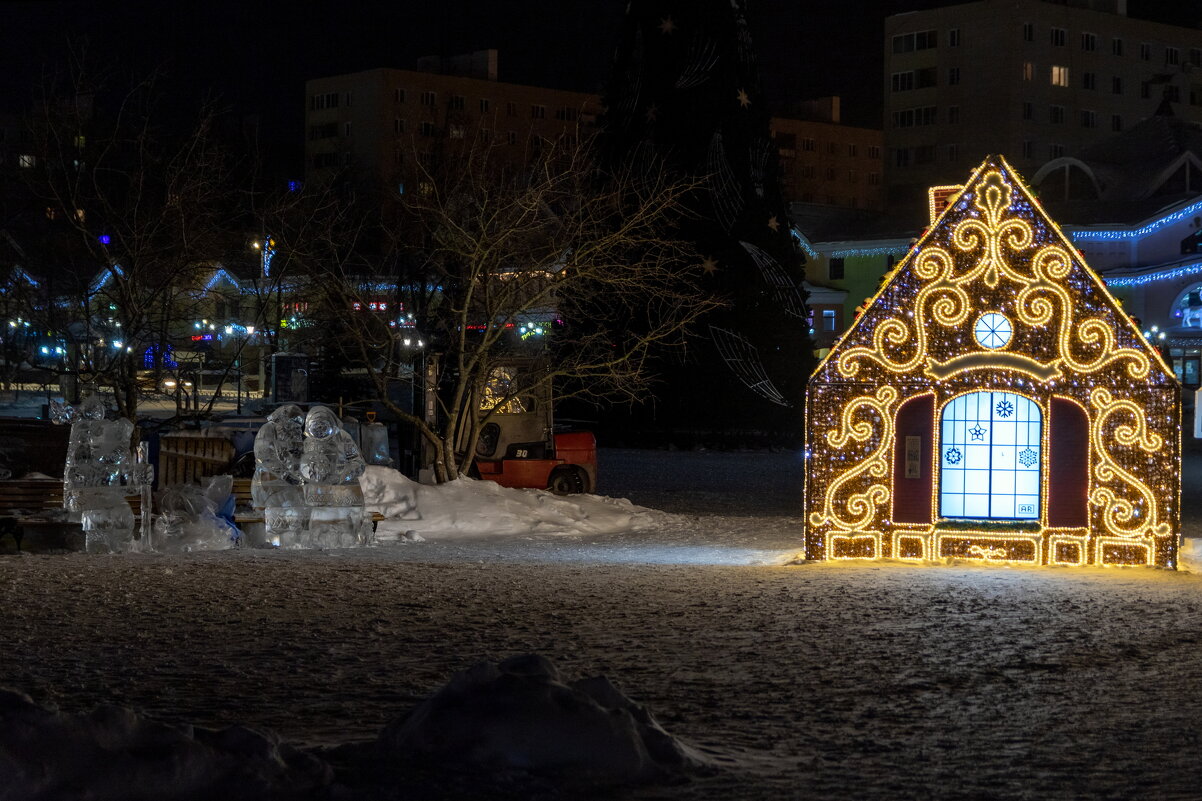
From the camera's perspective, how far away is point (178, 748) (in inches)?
249

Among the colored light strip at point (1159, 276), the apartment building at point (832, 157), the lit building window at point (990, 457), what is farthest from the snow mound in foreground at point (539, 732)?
the apartment building at point (832, 157)

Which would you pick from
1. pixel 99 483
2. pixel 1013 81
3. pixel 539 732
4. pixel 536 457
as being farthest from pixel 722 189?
pixel 1013 81

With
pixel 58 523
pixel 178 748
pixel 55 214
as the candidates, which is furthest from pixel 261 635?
pixel 55 214

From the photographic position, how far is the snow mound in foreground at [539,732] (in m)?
6.79

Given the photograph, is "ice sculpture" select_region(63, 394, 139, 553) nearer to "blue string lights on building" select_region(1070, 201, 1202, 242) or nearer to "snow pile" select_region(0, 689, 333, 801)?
"snow pile" select_region(0, 689, 333, 801)

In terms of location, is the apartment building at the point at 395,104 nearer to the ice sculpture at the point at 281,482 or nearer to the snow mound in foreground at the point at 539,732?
the ice sculpture at the point at 281,482

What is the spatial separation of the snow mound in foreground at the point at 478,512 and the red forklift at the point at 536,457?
11.8 ft

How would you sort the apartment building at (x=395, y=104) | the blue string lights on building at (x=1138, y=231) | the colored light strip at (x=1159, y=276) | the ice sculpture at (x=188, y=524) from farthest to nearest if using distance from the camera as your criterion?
the apartment building at (x=395, y=104), the blue string lights on building at (x=1138, y=231), the colored light strip at (x=1159, y=276), the ice sculpture at (x=188, y=524)

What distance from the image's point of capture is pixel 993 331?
53.0ft

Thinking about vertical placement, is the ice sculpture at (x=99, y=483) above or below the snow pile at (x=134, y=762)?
above

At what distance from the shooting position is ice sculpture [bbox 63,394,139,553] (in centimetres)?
1666

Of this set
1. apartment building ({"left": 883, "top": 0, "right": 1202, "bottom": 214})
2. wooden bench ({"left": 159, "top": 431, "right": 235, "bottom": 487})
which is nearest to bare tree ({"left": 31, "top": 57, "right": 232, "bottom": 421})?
wooden bench ({"left": 159, "top": 431, "right": 235, "bottom": 487})

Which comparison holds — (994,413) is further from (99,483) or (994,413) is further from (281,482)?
(99,483)

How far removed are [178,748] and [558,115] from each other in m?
105
